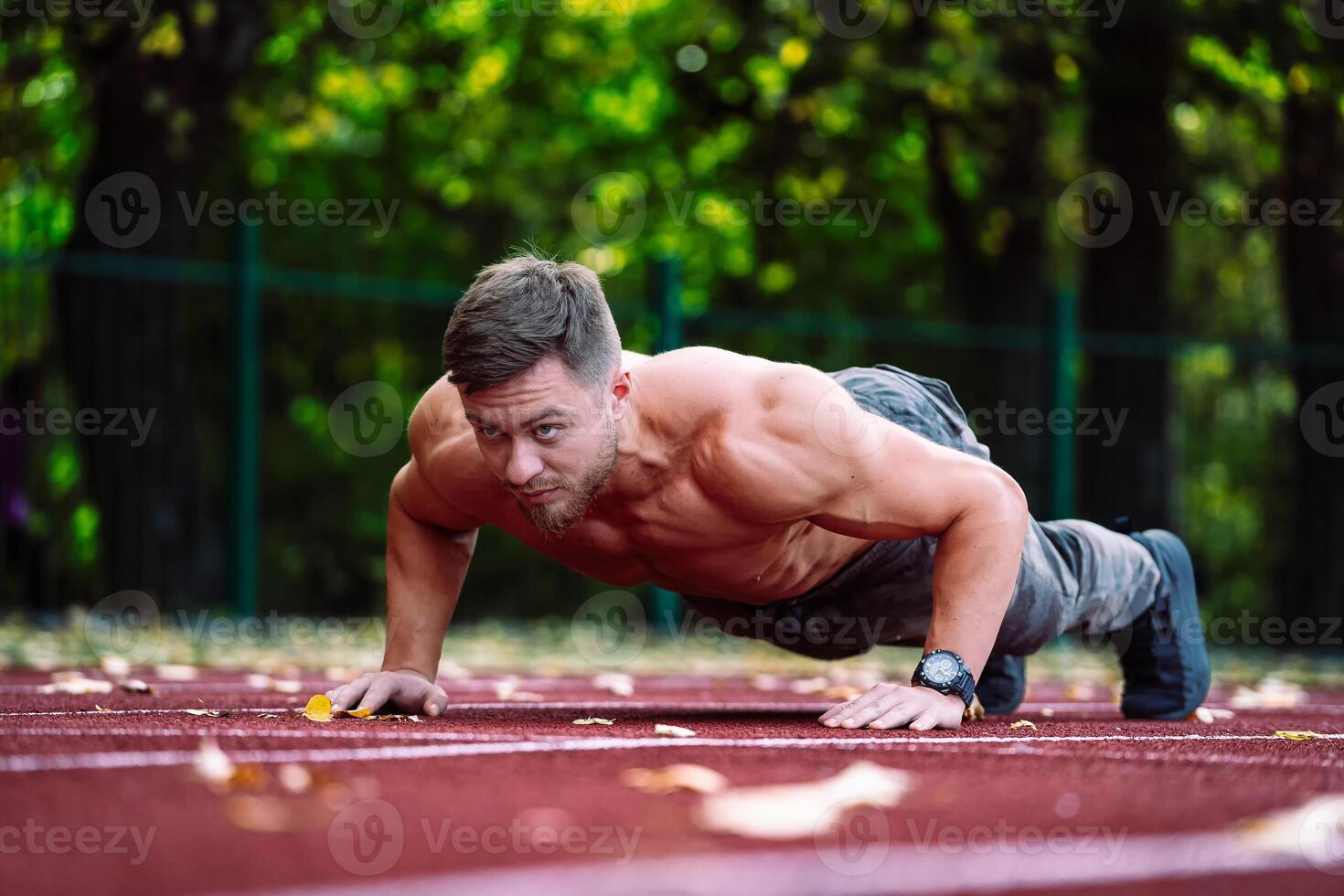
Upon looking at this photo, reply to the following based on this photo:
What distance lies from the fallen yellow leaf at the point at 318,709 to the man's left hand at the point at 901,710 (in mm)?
1203

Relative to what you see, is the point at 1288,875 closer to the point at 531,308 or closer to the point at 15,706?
the point at 531,308

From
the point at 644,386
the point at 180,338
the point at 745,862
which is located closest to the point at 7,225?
the point at 180,338

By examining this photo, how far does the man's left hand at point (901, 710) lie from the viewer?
3709 millimetres

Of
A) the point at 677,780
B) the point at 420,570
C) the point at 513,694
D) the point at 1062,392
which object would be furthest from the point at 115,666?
the point at 1062,392

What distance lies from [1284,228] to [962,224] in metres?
2.63

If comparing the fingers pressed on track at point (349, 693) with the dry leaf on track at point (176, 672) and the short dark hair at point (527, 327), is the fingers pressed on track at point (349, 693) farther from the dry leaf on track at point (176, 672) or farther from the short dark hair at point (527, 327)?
the dry leaf on track at point (176, 672)

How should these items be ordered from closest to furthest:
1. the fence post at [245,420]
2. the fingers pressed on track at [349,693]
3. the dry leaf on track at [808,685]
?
the fingers pressed on track at [349,693], the dry leaf on track at [808,685], the fence post at [245,420]

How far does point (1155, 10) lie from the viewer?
10.6m

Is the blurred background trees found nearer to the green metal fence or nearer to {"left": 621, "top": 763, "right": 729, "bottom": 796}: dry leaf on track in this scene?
the green metal fence

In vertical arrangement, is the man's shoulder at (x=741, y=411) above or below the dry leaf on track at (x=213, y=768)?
above

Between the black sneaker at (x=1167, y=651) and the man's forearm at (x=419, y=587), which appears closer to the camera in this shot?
the man's forearm at (x=419, y=587)

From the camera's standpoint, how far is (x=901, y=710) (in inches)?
146

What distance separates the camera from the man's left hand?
3709mm

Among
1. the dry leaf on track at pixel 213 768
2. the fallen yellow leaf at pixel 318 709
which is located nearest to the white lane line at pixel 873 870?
the dry leaf on track at pixel 213 768
